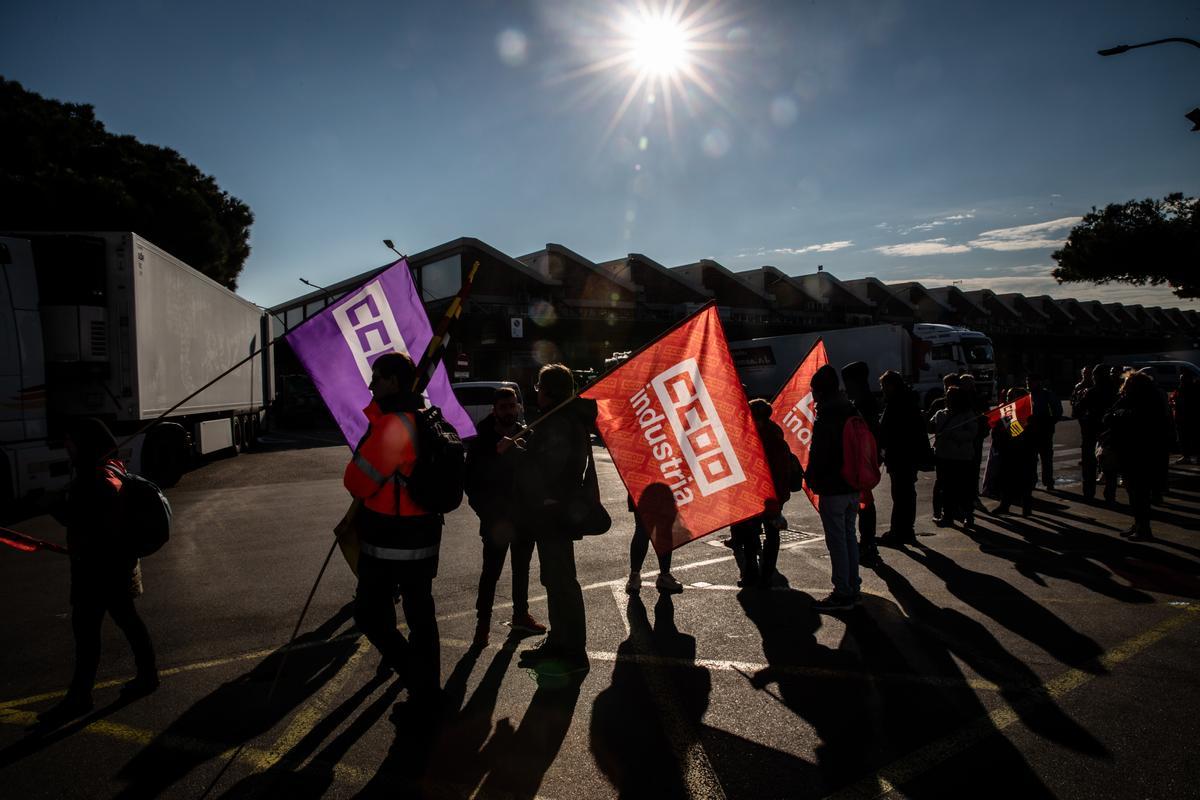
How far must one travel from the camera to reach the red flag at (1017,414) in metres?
8.77

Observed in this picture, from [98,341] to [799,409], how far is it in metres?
9.36

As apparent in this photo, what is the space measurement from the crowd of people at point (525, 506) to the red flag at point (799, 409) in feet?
0.65

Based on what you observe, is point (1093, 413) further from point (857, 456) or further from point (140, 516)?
point (140, 516)

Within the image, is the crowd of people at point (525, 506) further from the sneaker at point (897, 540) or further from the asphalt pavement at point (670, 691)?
the asphalt pavement at point (670, 691)

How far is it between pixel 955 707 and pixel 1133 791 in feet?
2.84

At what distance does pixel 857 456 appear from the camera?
5090 millimetres

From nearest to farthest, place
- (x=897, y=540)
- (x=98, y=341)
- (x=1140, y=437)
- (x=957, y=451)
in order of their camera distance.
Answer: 1. (x=1140, y=437)
2. (x=897, y=540)
3. (x=957, y=451)
4. (x=98, y=341)

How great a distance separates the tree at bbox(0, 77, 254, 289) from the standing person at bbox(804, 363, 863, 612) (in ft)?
83.8

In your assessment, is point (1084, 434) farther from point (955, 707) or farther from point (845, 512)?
point (955, 707)

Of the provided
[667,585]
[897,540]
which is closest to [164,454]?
[667,585]

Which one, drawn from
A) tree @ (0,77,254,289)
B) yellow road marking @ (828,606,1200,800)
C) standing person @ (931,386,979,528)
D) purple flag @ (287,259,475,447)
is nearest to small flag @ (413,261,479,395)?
purple flag @ (287,259,475,447)

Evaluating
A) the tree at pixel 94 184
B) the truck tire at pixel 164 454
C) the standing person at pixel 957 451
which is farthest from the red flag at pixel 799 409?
the tree at pixel 94 184

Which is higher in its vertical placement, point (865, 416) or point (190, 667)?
point (865, 416)

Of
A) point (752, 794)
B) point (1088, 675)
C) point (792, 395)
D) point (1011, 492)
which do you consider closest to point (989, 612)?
point (1088, 675)
